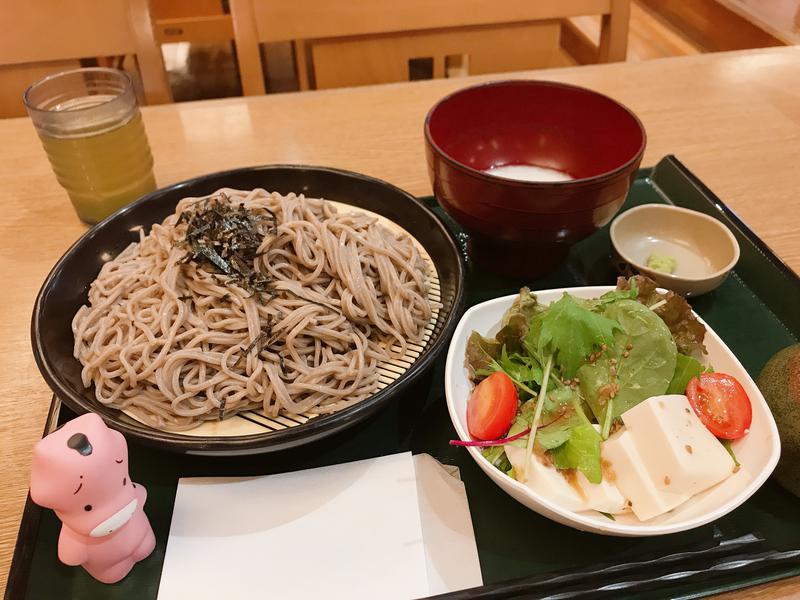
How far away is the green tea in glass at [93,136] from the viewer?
1.62 metres

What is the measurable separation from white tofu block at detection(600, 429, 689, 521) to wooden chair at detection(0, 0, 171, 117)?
7.66ft

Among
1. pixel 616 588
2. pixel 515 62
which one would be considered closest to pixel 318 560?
pixel 616 588

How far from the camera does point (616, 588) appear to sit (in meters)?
0.96

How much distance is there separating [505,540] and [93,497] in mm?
658

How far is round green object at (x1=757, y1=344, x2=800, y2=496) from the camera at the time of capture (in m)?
1.04

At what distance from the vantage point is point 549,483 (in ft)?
3.29

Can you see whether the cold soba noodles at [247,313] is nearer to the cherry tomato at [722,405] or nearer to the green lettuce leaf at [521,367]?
the green lettuce leaf at [521,367]

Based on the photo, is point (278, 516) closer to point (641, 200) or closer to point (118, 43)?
point (641, 200)

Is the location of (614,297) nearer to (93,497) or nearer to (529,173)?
(529,173)

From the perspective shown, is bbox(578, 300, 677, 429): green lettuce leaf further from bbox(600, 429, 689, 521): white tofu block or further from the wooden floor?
the wooden floor

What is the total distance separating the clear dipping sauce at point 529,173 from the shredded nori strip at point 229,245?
604 mm

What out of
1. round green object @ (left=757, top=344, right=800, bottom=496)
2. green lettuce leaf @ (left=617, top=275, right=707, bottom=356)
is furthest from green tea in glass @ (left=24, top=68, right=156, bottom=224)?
round green object @ (left=757, top=344, right=800, bottom=496)

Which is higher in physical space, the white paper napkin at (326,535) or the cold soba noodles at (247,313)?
the cold soba noodles at (247,313)

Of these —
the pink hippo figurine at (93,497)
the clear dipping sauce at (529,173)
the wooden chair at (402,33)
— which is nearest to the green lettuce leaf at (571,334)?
the clear dipping sauce at (529,173)
